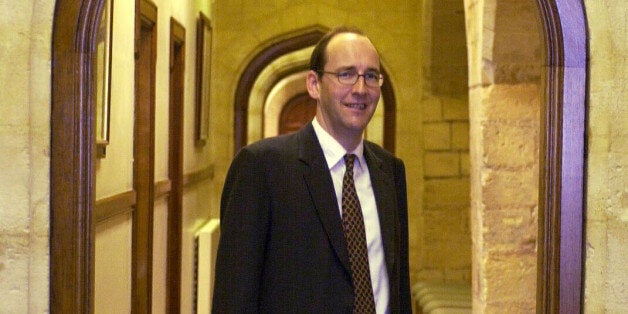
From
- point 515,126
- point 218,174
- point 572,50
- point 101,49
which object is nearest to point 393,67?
point 218,174

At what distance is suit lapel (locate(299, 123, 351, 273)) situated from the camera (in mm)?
2234

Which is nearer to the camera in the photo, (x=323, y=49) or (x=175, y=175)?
(x=323, y=49)

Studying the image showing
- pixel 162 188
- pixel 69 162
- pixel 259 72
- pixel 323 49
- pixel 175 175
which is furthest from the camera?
pixel 259 72

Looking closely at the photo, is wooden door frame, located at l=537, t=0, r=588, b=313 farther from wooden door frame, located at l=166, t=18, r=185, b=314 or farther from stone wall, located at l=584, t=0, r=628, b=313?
wooden door frame, located at l=166, t=18, r=185, b=314

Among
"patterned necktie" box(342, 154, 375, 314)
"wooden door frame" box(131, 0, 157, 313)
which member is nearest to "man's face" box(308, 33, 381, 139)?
"patterned necktie" box(342, 154, 375, 314)

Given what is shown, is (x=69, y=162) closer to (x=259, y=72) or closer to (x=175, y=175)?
(x=175, y=175)

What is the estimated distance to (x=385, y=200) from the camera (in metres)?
2.37

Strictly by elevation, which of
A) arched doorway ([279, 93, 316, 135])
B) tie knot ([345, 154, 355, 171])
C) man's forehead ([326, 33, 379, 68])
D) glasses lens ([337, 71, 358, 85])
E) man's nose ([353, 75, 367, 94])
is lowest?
tie knot ([345, 154, 355, 171])

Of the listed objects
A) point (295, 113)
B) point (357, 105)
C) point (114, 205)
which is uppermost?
point (295, 113)

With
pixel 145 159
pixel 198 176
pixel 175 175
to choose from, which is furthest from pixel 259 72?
pixel 145 159

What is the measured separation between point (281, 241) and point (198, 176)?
14.6ft

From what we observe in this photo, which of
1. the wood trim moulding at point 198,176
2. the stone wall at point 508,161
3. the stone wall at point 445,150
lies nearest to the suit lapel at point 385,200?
the stone wall at point 508,161

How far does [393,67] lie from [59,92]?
17.2 feet

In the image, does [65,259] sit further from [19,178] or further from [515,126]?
[515,126]
